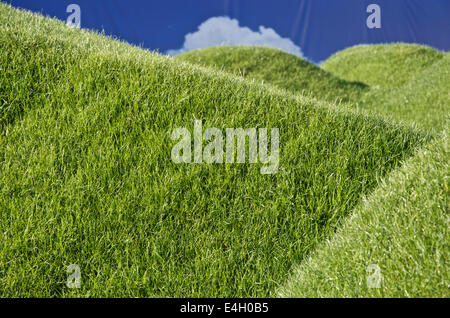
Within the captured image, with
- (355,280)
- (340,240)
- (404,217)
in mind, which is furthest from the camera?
(340,240)

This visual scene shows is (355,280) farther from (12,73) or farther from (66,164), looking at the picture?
(12,73)

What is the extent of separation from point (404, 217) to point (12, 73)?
18.4 ft

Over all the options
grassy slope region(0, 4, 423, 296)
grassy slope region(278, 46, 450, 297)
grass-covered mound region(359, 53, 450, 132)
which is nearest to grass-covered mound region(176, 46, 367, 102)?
grass-covered mound region(359, 53, 450, 132)

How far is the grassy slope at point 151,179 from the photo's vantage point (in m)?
3.73

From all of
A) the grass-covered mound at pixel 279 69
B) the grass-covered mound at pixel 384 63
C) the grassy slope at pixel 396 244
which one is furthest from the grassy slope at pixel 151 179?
the grass-covered mound at pixel 384 63

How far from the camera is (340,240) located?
12.5 feet

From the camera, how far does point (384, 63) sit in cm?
1992

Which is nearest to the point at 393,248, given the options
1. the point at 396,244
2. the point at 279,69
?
the point at 396,244

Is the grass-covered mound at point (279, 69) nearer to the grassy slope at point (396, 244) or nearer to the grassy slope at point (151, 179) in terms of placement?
the grassy slope at point (151, 179)

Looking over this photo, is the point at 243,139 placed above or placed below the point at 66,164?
above

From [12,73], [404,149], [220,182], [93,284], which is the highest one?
[12,73]

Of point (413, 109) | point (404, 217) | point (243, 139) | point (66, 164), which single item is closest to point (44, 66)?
point (66, 164)

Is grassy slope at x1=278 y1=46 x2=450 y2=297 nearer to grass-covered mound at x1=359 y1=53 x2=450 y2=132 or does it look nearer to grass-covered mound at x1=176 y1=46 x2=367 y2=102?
grass-covered mound at x1=359 y1=53 x2=450 y2=132

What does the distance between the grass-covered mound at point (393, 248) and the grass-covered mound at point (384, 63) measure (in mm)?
14599
